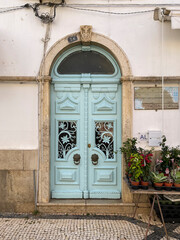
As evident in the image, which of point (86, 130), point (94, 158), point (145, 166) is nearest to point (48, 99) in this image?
point (86, 130)

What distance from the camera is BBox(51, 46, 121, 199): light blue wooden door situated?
4.50 metres

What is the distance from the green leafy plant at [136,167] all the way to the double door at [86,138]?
0.83 meters

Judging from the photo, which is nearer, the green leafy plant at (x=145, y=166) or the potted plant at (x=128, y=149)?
the green leafy plant at (x=145, y=166)

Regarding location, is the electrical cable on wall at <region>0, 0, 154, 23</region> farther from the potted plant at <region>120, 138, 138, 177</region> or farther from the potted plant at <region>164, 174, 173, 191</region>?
the potted plant at <region>164, 174, 173, 191</region>

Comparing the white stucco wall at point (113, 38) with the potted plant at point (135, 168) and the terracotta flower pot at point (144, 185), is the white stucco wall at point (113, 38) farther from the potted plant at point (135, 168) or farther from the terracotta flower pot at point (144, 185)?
the terracotta flower pot at point (144, 185)

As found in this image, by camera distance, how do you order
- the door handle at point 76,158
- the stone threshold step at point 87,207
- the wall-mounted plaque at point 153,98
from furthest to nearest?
the door handle at point 76,158
the wall-mounted plaque at point 153,98
the stone threshold step at point 87,207

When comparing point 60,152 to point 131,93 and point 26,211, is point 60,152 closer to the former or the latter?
point 26,211

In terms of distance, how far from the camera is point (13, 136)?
4.36 metres

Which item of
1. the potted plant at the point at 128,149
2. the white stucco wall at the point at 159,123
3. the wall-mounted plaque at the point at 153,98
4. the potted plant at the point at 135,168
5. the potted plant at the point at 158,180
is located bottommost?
the potted plant at the point at 158,180

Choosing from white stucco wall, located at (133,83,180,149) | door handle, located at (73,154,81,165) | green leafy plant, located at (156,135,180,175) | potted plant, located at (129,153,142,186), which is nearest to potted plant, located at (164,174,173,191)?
green leafy plant, located at (156,135,180,175)

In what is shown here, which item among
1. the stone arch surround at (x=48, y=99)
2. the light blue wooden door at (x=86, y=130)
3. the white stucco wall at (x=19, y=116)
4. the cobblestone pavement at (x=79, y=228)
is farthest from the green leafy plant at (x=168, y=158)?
the white stucco wall at (x=19, y=116)

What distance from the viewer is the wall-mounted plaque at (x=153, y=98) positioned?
4.35 m

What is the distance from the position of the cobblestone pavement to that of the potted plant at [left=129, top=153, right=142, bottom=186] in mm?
786

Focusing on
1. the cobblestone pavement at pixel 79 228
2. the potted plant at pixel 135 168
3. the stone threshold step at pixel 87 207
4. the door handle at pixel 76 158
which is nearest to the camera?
the cobblestone pavement at pixel 79 228
